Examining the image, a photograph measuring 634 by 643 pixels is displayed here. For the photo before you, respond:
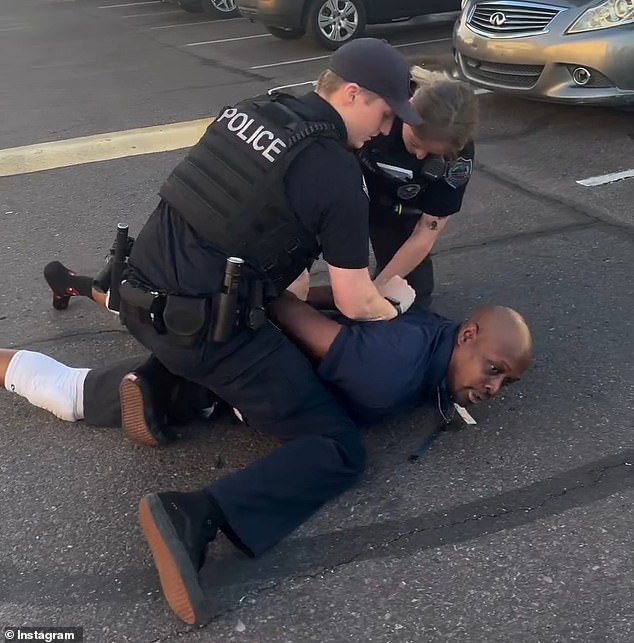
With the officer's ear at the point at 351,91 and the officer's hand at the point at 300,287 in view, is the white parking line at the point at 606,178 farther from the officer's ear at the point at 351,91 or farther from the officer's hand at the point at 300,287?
the officer's ear at the point at 351,91

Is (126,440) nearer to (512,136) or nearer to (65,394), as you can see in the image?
(65,394)

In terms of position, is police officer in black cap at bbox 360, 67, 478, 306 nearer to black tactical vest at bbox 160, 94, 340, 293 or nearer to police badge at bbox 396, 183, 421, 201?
police badge at bbox 396, 183, 421, 201

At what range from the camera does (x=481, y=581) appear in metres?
A: 2.49

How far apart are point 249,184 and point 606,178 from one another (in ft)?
12.2

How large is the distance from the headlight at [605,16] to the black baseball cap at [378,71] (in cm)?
413

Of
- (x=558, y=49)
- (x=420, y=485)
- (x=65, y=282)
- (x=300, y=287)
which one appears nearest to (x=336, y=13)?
(x=558, y=49)

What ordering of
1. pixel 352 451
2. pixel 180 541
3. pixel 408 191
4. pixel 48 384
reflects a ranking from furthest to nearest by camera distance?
pixel 408 191 → pixel 48 384 → pixel 352 451 → pixel 180 541

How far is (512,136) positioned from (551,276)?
2.56 meters

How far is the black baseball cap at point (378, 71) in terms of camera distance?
104 inches

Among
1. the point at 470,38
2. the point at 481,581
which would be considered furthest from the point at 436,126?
the point at 470,38

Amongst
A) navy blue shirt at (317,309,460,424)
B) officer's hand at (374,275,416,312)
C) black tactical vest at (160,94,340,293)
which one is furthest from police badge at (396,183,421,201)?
black tactical vest at (160,94,340,293)

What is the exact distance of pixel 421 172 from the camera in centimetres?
348

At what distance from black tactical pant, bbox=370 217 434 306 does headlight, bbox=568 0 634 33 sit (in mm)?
3272

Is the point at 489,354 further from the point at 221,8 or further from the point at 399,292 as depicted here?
the point at 221,8
